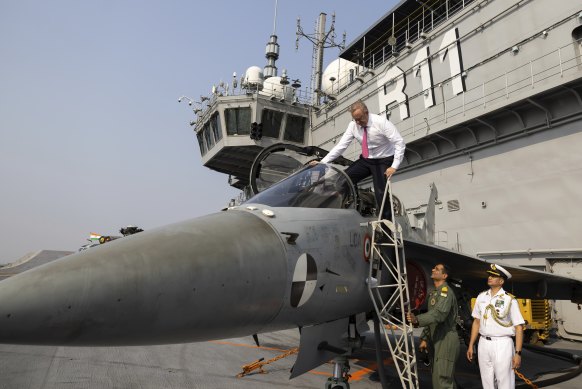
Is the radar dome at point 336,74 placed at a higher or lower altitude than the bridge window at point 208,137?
higher

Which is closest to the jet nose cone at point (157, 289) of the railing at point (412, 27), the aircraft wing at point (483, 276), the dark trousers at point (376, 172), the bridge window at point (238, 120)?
the dark trousers at point (376, 172)

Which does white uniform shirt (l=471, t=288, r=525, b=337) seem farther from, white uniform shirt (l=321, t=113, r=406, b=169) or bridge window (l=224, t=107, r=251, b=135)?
bridge window (l=224, t=107, r=251, b=135)

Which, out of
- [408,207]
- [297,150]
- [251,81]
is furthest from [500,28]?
[251,81]

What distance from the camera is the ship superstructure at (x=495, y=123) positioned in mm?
11039

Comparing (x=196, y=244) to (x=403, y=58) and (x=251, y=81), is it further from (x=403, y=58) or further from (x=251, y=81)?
(x=251, y=81)

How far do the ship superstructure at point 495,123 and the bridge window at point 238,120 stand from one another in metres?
8.04

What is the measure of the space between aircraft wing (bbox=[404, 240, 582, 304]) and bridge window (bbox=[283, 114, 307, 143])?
1925 cm

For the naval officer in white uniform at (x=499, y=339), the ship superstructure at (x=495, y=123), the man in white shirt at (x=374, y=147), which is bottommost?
the naval officer in white uniform at (x=499, y=339)

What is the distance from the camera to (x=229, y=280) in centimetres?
272

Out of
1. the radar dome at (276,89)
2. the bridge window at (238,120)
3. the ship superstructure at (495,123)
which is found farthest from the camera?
the radar dome at (276,89)

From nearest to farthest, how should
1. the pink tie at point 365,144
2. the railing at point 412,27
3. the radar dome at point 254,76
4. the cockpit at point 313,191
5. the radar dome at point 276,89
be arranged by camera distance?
the cockpit at point 313,191
the pink tie at point 365,144
the railing at point 412,27
the radar dome at point 276,89
the radar dome at point 254,76

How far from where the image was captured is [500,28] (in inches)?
526

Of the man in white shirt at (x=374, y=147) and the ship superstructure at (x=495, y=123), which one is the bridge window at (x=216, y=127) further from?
the man in white shirt at (x=374, y=147)

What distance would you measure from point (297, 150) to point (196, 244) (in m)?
3.39
